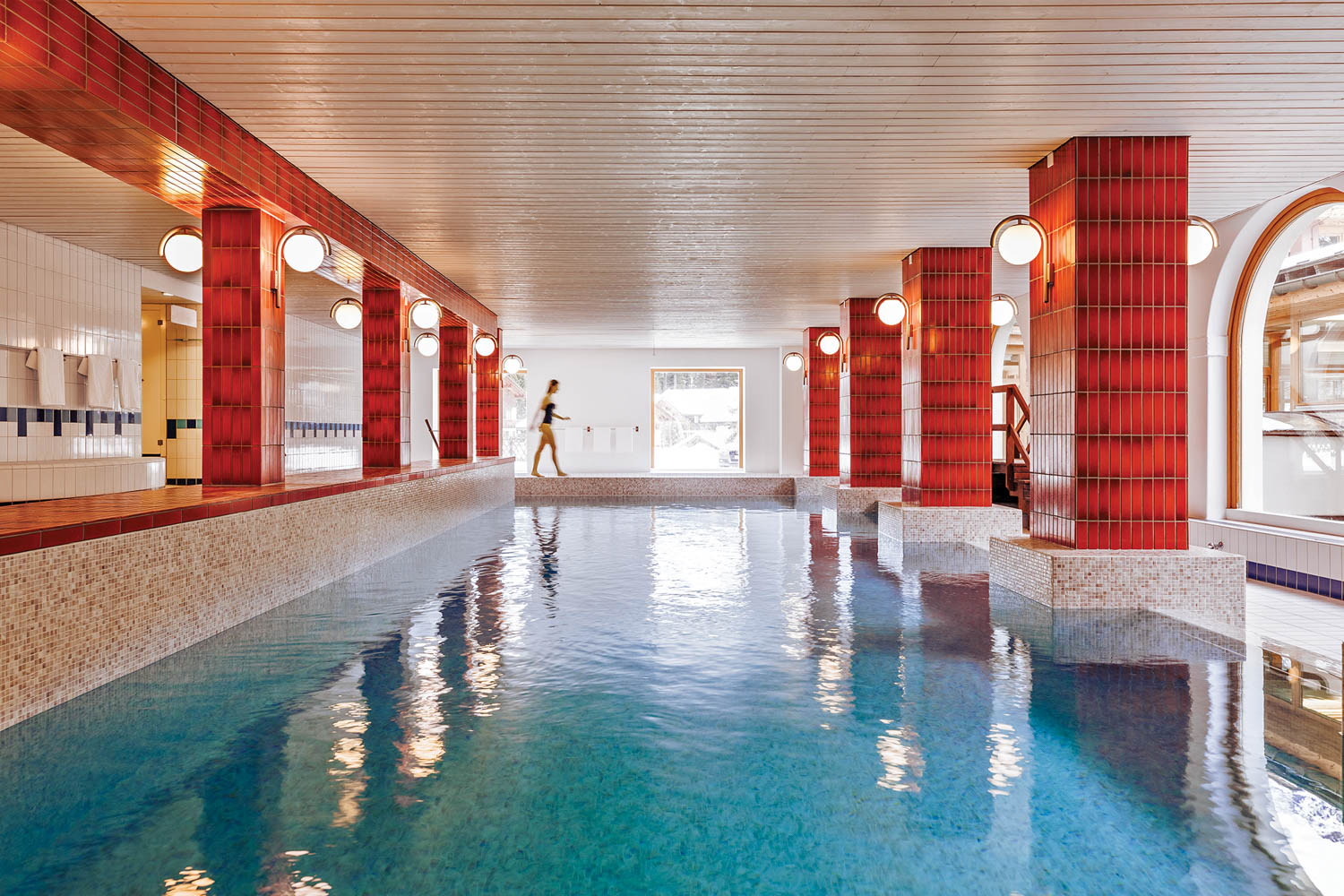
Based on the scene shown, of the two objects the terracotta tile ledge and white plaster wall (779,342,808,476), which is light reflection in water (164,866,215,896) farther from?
white plaster wall (779,342,808,476)

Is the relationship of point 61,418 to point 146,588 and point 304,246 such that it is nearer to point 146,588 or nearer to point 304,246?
point 304,246

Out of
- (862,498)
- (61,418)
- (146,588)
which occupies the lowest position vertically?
(862,498)

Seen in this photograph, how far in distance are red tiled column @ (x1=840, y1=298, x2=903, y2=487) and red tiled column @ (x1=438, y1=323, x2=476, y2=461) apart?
586 cm

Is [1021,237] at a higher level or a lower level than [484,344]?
lower

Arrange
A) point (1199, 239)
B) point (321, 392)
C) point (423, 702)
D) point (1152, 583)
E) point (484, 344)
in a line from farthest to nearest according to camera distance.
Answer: point (321, 392) → point (484, 344) → point (1199, 239) → point (1152, 583) → point (423, 702)

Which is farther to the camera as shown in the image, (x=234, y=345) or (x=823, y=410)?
(x=823, y=410)

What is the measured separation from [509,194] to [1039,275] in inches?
162

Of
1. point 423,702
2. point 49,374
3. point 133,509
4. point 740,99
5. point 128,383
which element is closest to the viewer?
point 423,702

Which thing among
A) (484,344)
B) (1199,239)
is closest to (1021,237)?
(1199,239)

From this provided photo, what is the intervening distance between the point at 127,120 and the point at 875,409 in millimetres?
9660

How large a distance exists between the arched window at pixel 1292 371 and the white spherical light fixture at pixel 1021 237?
2.90 metres

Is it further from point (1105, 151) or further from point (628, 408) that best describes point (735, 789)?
point (628, 408)

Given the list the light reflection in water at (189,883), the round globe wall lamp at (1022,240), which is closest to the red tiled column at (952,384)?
the round globe wall lamp at (1022,240)

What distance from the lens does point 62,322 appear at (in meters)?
8.52
